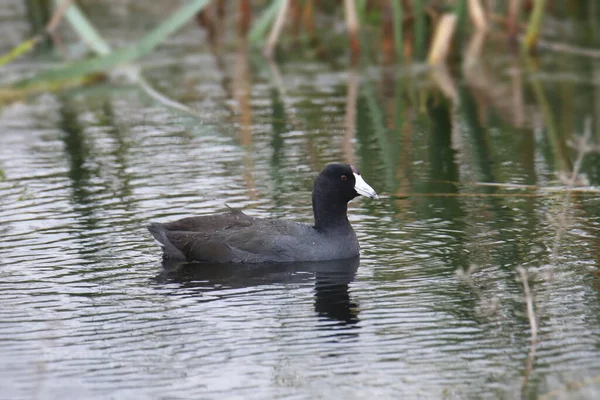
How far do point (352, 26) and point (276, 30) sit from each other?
1.08 m

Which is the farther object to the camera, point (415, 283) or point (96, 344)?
point (415, 283)

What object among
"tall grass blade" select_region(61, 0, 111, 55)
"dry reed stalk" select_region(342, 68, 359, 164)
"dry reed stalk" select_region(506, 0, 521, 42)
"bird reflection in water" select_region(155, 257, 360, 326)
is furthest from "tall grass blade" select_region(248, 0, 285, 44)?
"bird reflection in water" select_region(155, 257, 360, 326)

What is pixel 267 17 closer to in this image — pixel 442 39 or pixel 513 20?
pixel 442 39

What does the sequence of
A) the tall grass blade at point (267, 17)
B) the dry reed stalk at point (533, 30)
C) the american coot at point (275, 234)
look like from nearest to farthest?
1. the american coot at point (275, 234)
2. the tall grass blade at point (267, 17)
3. the dry reed stalk at point (533, 30)

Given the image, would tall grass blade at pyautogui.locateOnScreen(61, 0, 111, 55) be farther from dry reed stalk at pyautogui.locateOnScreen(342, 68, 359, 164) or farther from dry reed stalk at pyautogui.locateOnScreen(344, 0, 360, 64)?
dry reed stalk at pyautogui.locateOnScreen(344, 0, 360, 64)

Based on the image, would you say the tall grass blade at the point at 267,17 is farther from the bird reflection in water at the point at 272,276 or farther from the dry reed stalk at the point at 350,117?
the bird reflection in water at the point at 272,276

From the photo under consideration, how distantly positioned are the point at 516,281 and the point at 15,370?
319 centimetres

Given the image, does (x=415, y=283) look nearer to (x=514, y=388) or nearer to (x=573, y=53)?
(x=514, y=388)

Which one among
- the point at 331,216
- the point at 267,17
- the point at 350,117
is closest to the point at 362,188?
the point at 331,216

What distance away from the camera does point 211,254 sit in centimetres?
844

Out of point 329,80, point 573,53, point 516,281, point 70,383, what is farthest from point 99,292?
point 573,53

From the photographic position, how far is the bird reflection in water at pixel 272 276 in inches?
295

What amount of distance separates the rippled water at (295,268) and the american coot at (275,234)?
0.39 ft

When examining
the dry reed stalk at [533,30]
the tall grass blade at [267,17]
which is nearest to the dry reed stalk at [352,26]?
the tall grass blade at [267,17]
